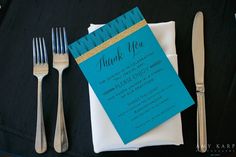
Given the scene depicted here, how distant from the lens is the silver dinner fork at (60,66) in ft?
2.10

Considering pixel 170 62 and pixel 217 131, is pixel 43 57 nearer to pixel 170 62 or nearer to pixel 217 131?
pixel 170 62

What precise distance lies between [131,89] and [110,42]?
11 centimetres

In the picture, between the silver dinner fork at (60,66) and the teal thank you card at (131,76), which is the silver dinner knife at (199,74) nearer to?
the teal thank you card at (131,76)

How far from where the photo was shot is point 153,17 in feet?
2.42

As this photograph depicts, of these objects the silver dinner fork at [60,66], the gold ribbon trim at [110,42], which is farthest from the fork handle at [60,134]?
the gold ribbon trim at [110,42]

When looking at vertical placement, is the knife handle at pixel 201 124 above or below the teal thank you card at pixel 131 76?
below

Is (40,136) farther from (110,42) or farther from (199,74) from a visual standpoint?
(199,74)

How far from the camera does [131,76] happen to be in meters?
0.64

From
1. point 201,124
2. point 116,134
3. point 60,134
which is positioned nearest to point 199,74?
point 201,124

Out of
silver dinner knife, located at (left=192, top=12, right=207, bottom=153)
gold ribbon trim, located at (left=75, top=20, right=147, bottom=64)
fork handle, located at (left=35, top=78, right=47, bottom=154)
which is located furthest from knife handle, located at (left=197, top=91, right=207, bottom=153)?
fork handle, located at (left=35, top=78, right=47, bottom=154)

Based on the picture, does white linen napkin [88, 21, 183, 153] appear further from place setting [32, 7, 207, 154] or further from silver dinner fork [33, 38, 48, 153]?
silver dinner fork [33, 38, 48, 153]

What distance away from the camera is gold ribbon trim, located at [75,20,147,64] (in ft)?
2.13

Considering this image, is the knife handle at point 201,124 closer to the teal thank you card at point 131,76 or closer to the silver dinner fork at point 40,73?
the teal thank you card at point 131,76

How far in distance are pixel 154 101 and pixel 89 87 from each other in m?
0.14
